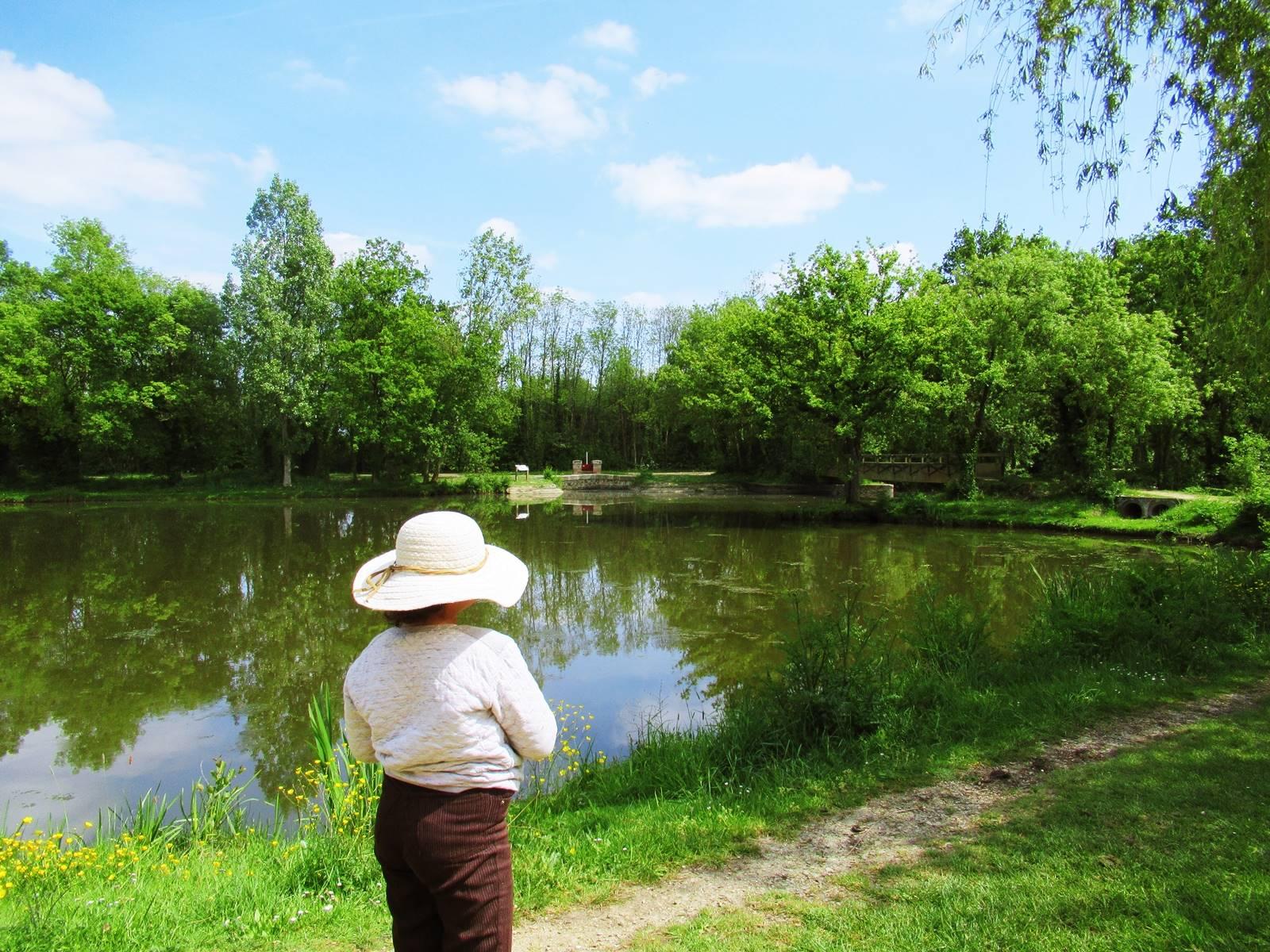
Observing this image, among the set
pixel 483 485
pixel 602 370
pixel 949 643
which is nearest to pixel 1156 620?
pixel 949 643

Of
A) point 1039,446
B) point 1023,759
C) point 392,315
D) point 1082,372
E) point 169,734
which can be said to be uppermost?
point 392,315

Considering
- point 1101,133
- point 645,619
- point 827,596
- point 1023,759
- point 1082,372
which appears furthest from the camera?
point 1082,372

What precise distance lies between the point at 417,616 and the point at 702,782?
360 centimetres

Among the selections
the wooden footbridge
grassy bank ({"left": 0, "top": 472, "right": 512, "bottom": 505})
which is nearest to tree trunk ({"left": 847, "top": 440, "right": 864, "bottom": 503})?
the wooden footbridge

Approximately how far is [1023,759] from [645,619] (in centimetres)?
775

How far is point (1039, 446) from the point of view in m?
28.5

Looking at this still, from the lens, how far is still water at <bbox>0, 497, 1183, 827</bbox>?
25.0 ft

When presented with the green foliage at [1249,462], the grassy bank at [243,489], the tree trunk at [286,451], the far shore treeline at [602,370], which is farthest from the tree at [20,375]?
the green foliage at [1249,462]

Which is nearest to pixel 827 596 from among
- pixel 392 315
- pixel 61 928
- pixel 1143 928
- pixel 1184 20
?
pixel 1184 20

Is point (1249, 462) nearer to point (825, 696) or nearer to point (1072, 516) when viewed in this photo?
point (1072, 516)

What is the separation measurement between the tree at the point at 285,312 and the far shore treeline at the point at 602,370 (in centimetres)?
12

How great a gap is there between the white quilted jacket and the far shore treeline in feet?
35.6

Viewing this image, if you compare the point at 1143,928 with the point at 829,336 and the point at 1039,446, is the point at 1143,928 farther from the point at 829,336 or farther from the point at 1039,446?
the point at 1039,446

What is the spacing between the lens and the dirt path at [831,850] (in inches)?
138
